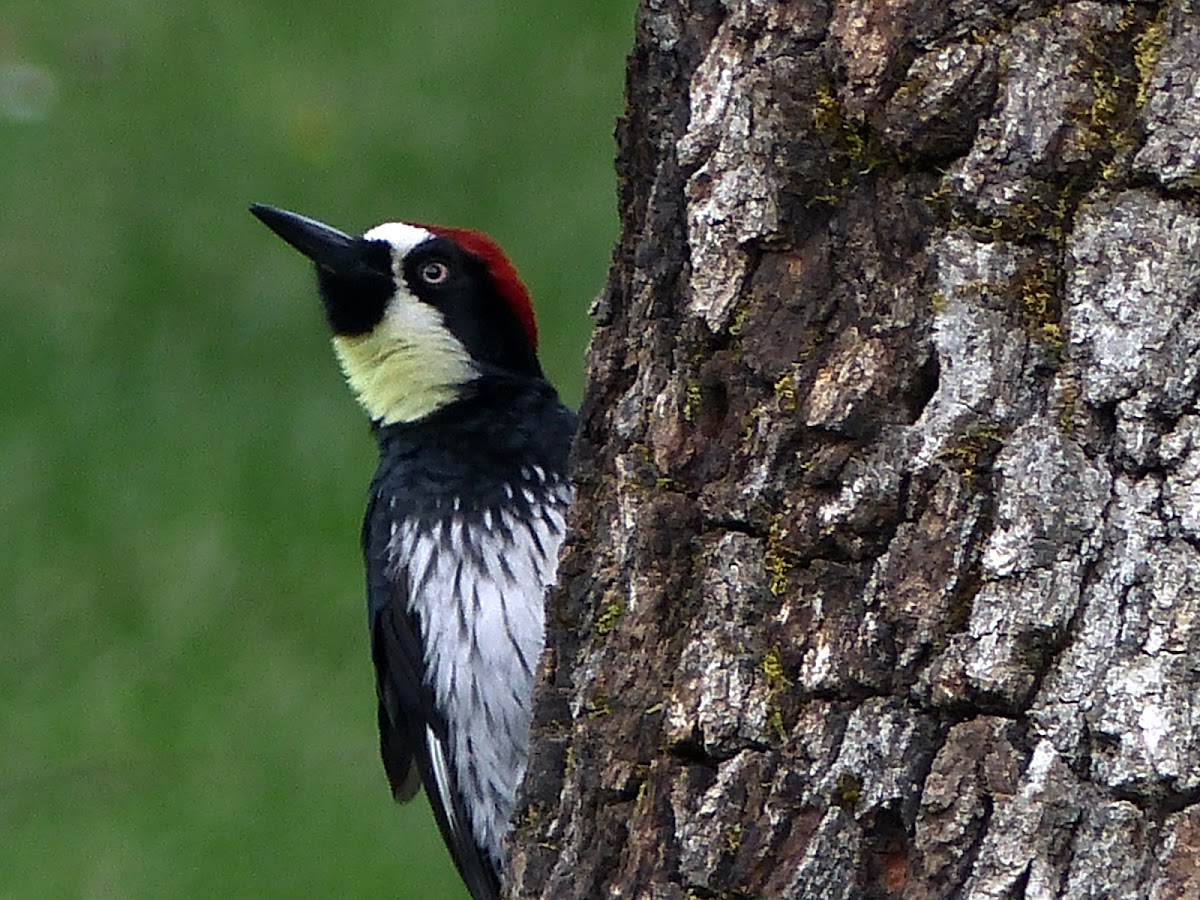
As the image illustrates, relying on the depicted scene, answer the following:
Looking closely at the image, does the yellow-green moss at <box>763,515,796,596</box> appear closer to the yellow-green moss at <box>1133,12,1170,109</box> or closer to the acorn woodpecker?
the yellow-green moss at <box>1133,12,1170,109</box>

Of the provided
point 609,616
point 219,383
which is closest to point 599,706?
point 609,616

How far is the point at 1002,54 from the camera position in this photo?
7.20ft

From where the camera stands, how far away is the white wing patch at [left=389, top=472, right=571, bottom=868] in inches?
169

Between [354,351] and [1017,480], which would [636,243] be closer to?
[1017,480]

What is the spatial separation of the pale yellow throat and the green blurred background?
1.70 m

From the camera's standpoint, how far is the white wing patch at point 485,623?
4285 mm

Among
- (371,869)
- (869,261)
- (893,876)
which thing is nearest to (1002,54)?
(869,261)

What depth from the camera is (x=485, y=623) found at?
4332mm

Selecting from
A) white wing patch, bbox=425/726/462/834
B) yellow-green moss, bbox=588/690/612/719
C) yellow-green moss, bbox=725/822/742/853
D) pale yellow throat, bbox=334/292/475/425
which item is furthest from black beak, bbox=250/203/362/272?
yellow-green moss, bbox=725/822/742/853

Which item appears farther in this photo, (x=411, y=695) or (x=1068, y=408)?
(x=411, y=695)

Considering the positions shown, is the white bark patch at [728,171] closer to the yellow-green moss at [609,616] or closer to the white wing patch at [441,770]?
the yellow-green moss at [609,616]

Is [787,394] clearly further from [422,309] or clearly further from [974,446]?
[422,309]

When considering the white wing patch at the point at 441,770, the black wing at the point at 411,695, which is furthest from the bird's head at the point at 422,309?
the white wing patch at the point at 441,770

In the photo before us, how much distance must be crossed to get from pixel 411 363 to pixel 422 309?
0.11 metres
